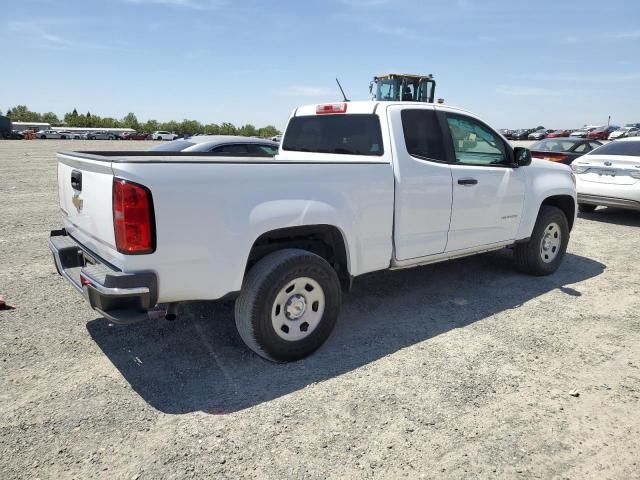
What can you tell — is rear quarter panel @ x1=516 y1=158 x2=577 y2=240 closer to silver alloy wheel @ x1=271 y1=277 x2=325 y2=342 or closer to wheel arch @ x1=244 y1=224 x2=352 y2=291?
wheel arch @ x1=244 y1=224 x2=352 y2=291

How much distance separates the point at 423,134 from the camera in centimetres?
425

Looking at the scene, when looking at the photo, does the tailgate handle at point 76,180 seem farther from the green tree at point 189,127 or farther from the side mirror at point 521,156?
the green tree at point 189,127

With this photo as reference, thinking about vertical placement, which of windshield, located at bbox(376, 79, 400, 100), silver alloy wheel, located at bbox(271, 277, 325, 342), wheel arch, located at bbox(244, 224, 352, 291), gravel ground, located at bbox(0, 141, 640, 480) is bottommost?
gravel ground, located at bbox(0, 141, 640, 480)

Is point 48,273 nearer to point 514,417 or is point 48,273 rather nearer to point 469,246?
point 469,246

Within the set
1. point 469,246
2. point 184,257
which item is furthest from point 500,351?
point 184,257

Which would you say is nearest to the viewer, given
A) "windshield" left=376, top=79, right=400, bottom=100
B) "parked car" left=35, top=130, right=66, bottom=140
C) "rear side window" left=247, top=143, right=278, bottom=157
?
"rear side window" left=247, top=143, right=278, bottom=157

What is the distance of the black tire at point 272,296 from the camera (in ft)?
10.4

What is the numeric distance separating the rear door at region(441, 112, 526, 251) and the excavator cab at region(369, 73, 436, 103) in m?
20.5

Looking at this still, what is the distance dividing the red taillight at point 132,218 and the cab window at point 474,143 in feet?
9.77

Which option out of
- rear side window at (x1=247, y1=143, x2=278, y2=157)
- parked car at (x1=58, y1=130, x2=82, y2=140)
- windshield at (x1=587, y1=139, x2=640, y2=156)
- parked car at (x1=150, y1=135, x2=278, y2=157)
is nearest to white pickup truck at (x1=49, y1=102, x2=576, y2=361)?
parked car at (x1=150, y1=135, x2=278, y2=157)

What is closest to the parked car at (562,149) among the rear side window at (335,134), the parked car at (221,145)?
the parked car at (221,145)

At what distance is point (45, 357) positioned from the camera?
3.46 metres

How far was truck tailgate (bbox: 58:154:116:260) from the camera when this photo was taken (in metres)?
A: 2.86

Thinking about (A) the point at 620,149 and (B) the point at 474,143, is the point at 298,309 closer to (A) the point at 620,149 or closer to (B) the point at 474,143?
(B) the point at 474,143
